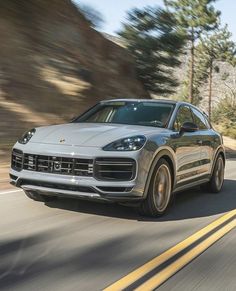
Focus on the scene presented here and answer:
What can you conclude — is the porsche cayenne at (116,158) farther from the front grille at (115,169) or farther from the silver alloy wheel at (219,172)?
the silver alloy wheel at (219,172)

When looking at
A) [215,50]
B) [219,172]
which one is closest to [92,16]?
→ [219,172]

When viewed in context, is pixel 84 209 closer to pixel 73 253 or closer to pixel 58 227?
pixel 58 227

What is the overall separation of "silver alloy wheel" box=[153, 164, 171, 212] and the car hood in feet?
1.81

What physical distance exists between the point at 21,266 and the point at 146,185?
8.23ft

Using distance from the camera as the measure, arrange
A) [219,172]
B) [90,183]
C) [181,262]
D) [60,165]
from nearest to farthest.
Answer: [181,262] < [90,183] < [60,165] < [219,172]

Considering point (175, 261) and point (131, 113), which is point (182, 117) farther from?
point (175, 261)

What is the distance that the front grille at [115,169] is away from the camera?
22.7ft

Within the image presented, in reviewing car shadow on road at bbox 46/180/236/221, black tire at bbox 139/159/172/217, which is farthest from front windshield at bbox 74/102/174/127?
car shadow on road at bbox 46/180/236/221

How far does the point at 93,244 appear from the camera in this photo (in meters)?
6.05

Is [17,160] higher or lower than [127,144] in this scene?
lower

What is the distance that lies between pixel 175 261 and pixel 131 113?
349 centimetres

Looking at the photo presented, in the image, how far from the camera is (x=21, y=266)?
200 inches

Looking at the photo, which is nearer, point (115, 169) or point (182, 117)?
point (115, 169)

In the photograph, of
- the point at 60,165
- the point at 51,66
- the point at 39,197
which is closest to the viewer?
the point at 60,165
